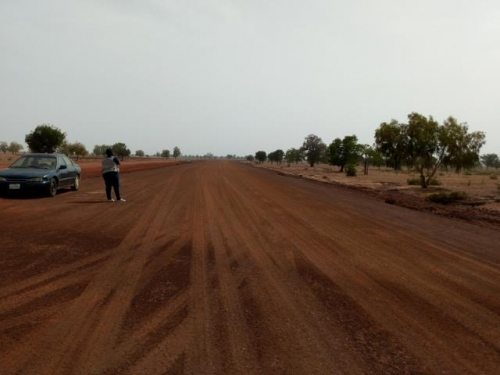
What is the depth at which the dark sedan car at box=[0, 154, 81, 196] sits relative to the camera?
13.4 meters

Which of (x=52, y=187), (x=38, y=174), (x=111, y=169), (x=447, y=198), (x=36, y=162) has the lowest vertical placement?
(x=447, y=198)

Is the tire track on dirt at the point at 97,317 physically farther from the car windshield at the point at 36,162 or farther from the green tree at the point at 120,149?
the green tree at the point at 120,149

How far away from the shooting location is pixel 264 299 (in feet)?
15.2

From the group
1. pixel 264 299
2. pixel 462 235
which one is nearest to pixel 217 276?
pixel 264 299

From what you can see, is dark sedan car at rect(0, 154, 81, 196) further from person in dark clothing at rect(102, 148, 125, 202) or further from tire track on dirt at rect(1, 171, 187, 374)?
tire track on dirt at rect(1, 171, 187, 374)

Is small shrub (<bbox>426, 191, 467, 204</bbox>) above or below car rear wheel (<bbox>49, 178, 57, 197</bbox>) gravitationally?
below

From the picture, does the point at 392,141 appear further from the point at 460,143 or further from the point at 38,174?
the point at 38,174

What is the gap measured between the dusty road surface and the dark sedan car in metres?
4.90

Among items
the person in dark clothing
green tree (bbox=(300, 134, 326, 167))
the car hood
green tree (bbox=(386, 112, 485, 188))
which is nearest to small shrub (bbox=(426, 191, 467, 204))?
green tree (bbox=(386, 112, 485, 188))

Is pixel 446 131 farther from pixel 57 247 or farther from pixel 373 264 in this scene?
pixel 57 247

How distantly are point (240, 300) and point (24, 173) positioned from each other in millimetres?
12099

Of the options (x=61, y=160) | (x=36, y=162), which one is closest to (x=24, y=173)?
(x=36, y=162)

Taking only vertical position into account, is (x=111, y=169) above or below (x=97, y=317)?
above

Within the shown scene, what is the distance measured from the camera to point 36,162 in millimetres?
14750
